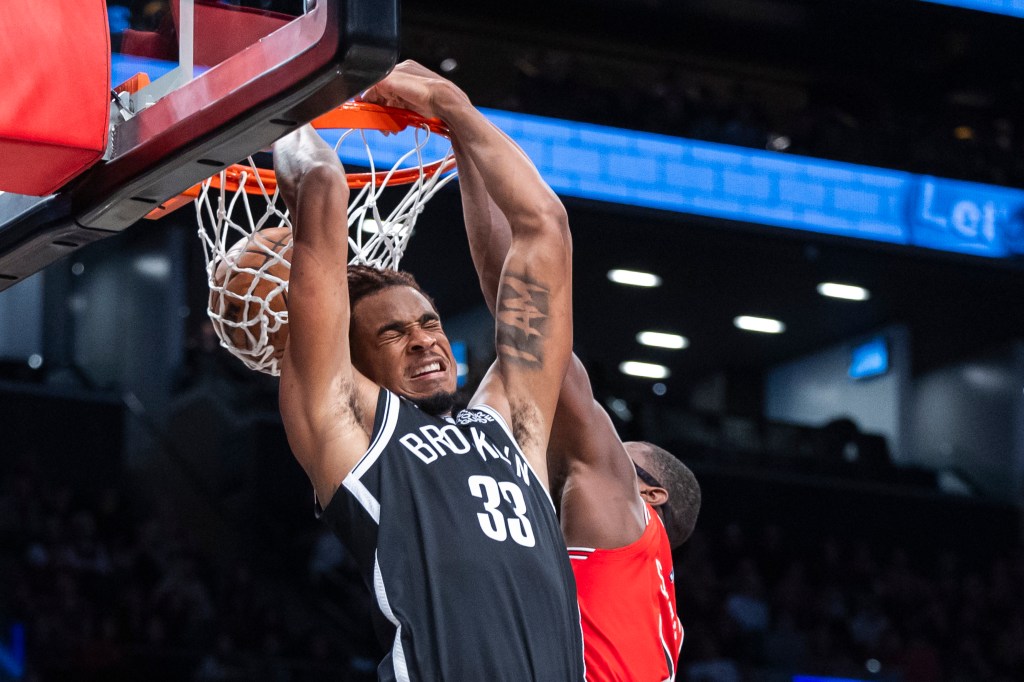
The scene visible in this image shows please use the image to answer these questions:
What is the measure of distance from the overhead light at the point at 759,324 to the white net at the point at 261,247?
12.4 metres

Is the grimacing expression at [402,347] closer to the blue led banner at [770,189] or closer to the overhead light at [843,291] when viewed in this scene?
the blue led banner at [770,189]

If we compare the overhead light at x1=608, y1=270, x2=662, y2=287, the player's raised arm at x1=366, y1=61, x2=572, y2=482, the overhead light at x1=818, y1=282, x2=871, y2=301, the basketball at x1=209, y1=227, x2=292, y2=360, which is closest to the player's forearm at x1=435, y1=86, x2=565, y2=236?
the player's raised arm at x1=366, y1=61, x2=572, y2=482

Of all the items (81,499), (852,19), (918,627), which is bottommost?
(918,627)

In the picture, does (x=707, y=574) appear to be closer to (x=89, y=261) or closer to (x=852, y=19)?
(x=852, y=19)

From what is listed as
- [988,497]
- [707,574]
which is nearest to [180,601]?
[707,574]

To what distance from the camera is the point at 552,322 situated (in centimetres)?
296

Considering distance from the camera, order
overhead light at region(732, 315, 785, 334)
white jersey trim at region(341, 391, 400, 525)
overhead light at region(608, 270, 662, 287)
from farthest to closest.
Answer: overhead light at region(732, 315, 785, 334) → overhead light at region(608, 270, 662, 287) → white jersey trim at region(341, 391, 400, 525)

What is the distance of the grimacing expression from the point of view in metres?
2.92

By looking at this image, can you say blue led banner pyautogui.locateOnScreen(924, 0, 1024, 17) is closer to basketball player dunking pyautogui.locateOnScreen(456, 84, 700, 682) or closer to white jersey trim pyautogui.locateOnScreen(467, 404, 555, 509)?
basketball player dunking pyautogui.locateOnScreen(456, 84, 700, 682)

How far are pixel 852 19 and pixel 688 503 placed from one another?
1024 cm

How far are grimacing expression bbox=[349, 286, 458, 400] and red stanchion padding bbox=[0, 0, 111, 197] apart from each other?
660 mm

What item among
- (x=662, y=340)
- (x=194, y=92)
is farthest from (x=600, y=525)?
(x=662, y=340)

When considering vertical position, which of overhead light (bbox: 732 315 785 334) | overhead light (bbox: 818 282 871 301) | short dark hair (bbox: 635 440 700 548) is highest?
overhead light (bbox: 818 282 871 301)

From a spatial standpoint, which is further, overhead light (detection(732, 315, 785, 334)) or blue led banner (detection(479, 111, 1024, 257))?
overhead light (detection(732, 315, 785, 334))
